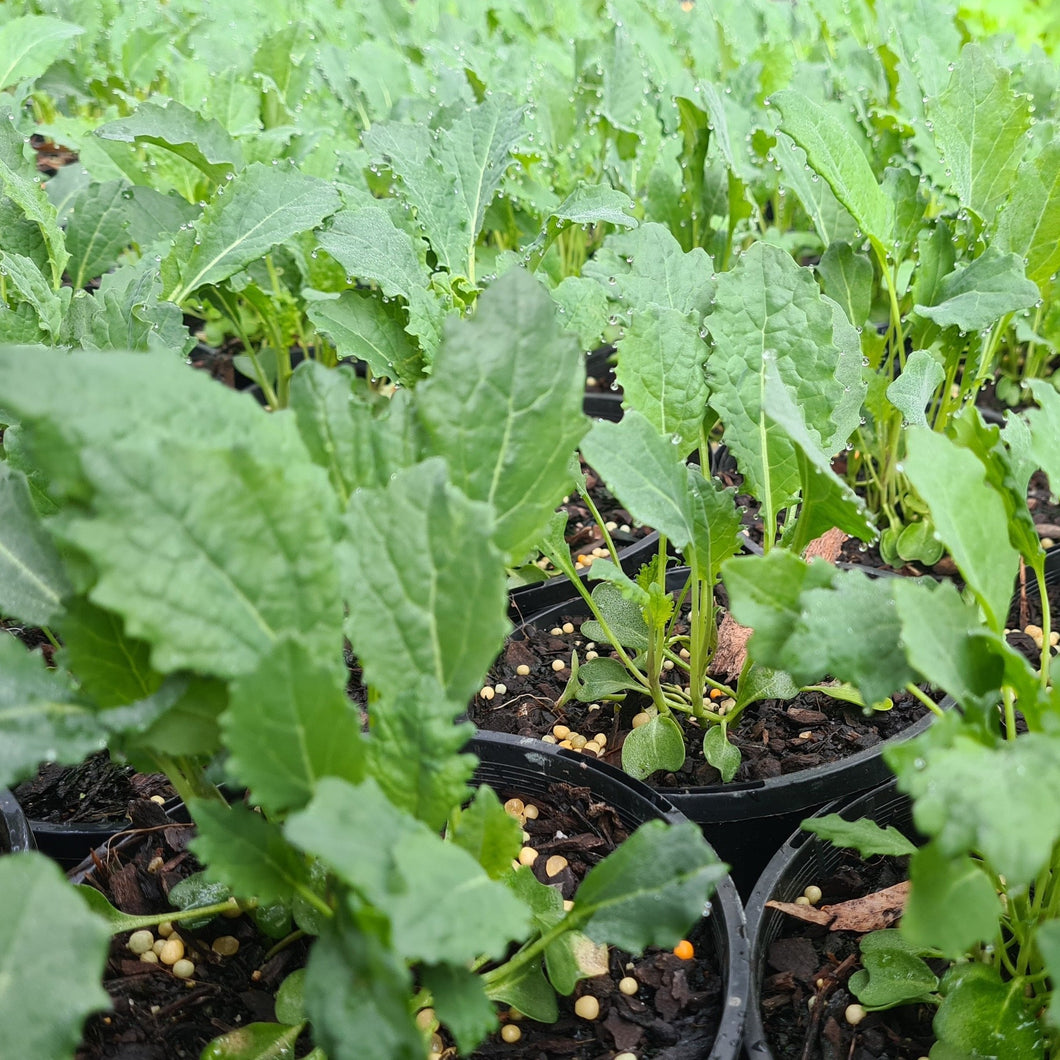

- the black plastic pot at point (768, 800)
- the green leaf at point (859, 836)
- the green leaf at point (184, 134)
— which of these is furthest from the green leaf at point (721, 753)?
the green leaf at point (184, 134)

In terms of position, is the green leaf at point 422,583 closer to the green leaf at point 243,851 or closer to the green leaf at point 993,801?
the green leaf at point 243,851

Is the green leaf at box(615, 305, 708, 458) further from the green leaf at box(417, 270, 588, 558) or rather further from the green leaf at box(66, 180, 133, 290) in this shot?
the green leaf at box(66, 180, 133, 290)

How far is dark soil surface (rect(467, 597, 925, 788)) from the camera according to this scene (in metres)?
1.21

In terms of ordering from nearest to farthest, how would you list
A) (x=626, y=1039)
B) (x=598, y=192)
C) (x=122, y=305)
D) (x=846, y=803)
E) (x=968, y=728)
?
(x=968, y=728) → (x=626, y=1039) → (x=846, y=803) → (x=122, y=305) → (x=598, y=192)

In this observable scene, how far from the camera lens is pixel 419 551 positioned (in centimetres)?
70

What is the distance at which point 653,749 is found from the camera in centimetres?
116

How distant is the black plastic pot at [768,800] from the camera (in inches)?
43.9

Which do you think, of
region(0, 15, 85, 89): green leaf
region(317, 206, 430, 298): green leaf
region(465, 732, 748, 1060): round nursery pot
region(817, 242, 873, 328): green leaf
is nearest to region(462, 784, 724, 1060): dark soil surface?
region(465, 732, 748, 1060): round nursery pot

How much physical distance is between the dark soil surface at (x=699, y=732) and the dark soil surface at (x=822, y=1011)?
0.70 ft

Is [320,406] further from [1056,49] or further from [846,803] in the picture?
[1056,49]

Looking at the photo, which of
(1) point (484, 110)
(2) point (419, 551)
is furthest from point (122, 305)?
(2) point (419, 551)

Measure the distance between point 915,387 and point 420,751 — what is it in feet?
2.43

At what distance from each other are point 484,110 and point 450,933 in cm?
113

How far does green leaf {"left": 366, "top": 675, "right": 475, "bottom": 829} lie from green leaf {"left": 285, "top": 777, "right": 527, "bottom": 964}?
0.20 feet
